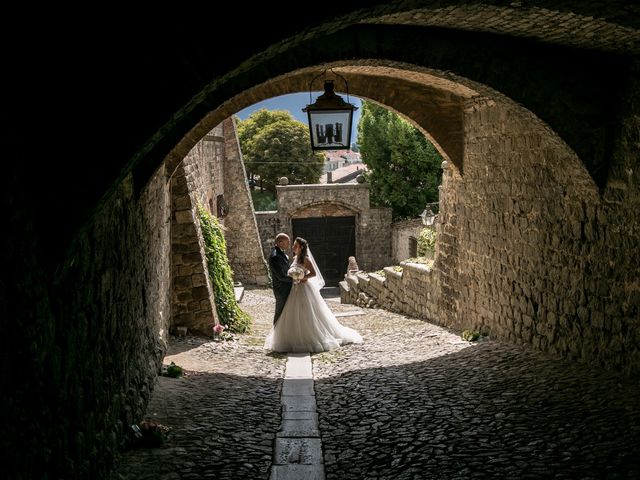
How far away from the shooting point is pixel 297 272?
9078 millimetres

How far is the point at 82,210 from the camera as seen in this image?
122 inches

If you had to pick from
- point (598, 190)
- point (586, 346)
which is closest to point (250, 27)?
point (598, 190)

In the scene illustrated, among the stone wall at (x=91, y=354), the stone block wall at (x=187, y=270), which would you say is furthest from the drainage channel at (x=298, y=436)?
the stone block wall at (x=187, y=270)

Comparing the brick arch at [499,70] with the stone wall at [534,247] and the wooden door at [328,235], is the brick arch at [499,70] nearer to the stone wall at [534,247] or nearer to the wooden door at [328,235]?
the stone wall at [534,247]

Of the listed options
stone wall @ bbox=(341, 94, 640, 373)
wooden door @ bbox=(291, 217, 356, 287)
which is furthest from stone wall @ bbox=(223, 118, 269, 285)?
stone wall @ bbox=(341, 94, 640, 373)

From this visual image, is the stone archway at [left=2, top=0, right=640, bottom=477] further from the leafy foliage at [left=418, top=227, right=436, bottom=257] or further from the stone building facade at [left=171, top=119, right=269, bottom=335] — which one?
the leafy foliage at [left=418, top=227, right=436, bottom=257]

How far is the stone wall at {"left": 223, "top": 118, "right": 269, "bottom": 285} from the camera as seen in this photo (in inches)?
748

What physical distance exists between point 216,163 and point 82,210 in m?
12.4

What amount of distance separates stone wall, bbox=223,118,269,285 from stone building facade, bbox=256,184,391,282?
273 inches

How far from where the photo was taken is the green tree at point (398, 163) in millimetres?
27953

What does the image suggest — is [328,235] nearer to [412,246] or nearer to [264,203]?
[412,246]

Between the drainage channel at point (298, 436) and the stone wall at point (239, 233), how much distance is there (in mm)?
11809

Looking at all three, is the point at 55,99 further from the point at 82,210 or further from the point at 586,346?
the point at 586,346

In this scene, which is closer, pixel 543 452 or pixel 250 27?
pixel 250 27
